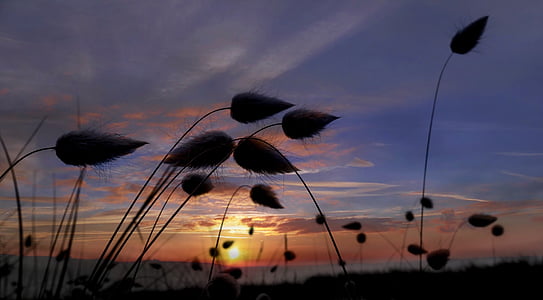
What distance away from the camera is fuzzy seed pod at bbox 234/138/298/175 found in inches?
85.2

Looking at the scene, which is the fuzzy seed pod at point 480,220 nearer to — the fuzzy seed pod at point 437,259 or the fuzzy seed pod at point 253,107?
the fuzzy seed pod at point 437,259

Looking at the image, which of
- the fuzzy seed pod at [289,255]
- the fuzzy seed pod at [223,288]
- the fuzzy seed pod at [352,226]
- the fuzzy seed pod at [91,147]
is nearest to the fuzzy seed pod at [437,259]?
the fuzzy seed pod at [352,226]

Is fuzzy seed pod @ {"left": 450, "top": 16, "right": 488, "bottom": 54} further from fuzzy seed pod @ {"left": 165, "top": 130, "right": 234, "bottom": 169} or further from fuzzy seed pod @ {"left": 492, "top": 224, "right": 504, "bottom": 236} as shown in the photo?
fuzzy seed pod @ {"left": 492, "top": 224, "right": 504, "bottom": 236}

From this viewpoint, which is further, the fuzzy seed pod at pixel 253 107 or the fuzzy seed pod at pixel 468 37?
the fuzzy seed pod at pixel 468 37

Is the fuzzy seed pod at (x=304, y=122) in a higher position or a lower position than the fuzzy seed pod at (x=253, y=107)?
lower

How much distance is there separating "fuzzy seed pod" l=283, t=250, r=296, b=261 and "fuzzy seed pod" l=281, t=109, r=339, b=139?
2.47 metres

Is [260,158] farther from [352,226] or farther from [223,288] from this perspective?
[352,226]

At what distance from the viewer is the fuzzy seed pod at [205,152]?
6.95ft

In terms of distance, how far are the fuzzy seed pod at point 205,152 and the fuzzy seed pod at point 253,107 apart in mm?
160

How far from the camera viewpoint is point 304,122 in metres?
2.25

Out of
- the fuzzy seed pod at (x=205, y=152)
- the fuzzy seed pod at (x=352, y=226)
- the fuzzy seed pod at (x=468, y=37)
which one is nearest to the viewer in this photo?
the fuzzy seed pod at (x=205, y=152)

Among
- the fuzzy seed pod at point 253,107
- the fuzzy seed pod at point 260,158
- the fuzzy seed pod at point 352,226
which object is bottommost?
the fuzzy seed pod at point 352,226

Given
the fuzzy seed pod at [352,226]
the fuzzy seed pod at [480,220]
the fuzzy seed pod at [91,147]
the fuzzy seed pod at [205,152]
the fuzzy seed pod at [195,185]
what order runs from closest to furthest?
1. the fuzzy seed pod at [91,147]
2. the fuzzy seed pod at [205,152]
3. the fuzzy seed pod at [195,185]
4. the fuzzy seed pod at [480,220]
5. the fuzzy seed pod at [352,226]

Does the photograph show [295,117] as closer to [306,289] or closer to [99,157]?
[99,157]
